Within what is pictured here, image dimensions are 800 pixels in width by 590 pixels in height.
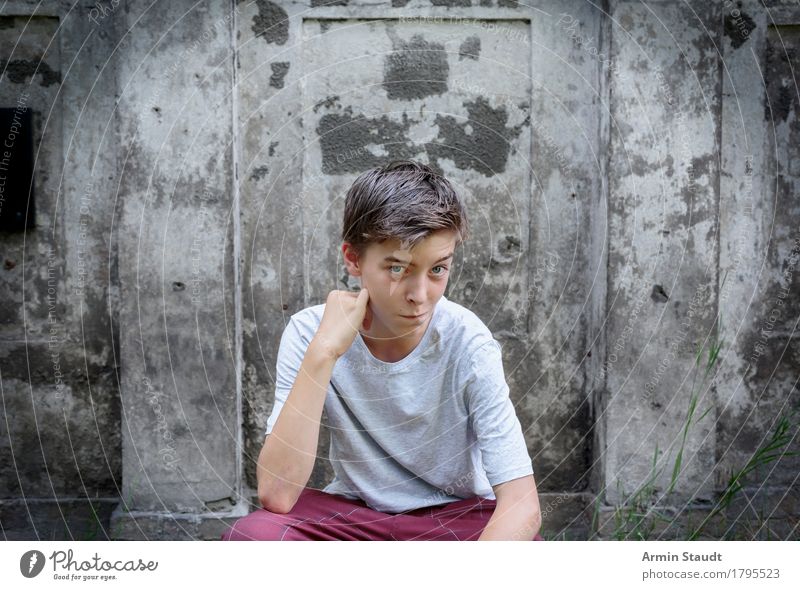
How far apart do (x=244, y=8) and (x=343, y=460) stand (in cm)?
199

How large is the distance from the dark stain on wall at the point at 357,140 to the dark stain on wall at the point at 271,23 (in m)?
0.37

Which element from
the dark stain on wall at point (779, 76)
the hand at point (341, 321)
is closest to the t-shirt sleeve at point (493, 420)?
the hand at point (341, 321)

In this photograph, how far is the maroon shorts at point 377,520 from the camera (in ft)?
7.80

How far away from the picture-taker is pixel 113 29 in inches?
139

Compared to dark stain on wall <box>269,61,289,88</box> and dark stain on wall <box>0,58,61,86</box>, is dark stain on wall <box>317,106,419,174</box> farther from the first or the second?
dark stain on wall <box>0,58,61,86</box>

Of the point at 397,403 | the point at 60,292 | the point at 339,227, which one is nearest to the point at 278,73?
the point at 339,227

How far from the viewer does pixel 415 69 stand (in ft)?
11.7

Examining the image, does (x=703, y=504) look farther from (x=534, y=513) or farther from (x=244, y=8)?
(x=244, y=8)

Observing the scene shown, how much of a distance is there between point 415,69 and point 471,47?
0.25 m

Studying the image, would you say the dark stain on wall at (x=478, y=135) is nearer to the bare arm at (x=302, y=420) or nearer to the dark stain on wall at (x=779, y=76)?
the dark stain on wall at (x=779, y=76)

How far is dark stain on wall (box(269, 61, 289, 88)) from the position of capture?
357 centimetres
